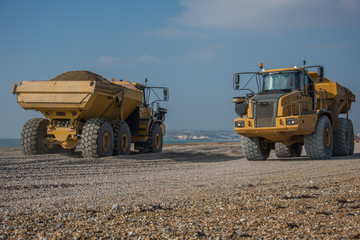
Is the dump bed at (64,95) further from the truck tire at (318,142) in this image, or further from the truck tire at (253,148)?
the truck tire at (318,142)

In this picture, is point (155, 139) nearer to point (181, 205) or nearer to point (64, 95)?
point (64, 95)

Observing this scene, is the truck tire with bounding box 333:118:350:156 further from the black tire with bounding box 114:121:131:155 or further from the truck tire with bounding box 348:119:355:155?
the black tire with bounding box 114:121:131:155

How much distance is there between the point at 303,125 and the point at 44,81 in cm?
747

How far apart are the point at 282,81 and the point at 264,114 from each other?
1.39 meters

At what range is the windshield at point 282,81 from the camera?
483 inches

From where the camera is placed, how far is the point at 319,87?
44.7 feet

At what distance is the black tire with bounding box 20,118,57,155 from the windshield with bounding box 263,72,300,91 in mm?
7004

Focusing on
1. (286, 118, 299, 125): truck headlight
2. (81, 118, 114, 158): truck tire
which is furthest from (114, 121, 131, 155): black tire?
(286, 118, 299, 125): truck headlight

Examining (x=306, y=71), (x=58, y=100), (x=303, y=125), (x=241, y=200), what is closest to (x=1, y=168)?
(x=58, y=100)

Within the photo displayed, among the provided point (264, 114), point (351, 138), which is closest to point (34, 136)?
point (264, 114)

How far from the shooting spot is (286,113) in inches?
457

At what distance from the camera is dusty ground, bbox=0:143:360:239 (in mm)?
3834

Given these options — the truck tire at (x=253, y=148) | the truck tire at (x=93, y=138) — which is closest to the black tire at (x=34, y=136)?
the truck tire at (x=93, y=138)

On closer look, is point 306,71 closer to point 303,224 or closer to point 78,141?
point 78,141
